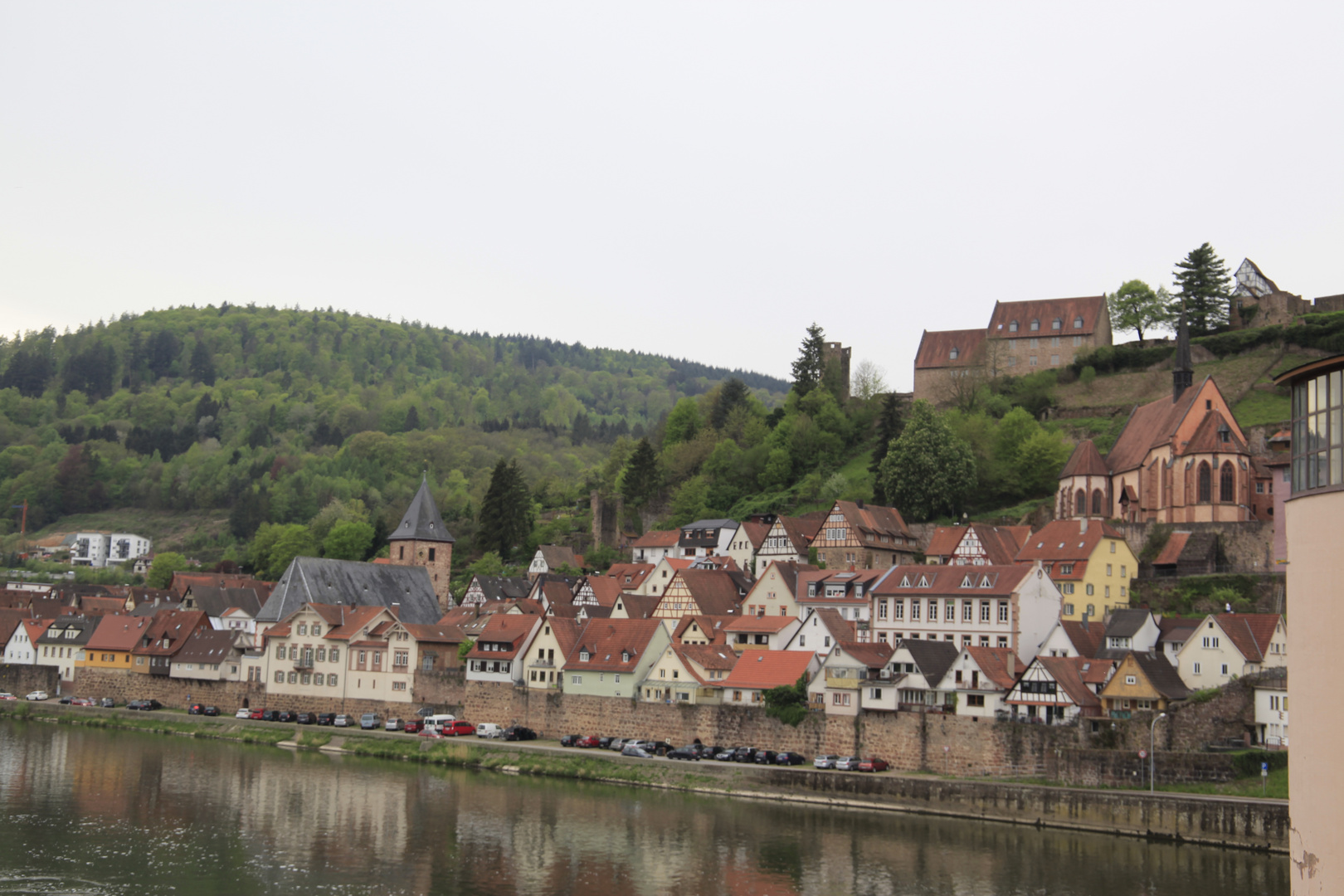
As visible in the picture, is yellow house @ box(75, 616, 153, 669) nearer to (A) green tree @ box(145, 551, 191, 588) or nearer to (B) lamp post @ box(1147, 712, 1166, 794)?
(A) green tree @ box(145, 551, 191, 588)

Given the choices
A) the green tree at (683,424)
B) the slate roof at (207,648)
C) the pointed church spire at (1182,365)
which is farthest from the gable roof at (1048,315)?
the slate roof at (207,648)

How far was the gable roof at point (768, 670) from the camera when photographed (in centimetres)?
5197

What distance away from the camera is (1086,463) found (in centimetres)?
6931

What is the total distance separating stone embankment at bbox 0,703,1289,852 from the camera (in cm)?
3784

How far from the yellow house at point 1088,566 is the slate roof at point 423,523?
41550 millimetres

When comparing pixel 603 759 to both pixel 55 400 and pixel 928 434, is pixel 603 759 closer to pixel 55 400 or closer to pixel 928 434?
pixel 928 434

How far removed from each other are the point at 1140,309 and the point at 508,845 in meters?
74.4

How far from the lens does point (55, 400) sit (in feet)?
622

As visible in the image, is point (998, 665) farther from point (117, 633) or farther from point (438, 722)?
point (117, 633)

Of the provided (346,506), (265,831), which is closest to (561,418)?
(346,506)

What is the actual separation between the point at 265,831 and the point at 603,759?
585 inches

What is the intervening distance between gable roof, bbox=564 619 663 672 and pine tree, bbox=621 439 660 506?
37340 mm

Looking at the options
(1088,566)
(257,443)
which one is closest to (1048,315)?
(1088,566)

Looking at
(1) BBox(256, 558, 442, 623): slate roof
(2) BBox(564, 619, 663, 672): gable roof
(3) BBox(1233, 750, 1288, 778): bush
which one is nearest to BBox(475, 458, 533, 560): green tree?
(1) BBox(256, 558, 442, 623): slate roof
